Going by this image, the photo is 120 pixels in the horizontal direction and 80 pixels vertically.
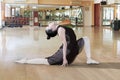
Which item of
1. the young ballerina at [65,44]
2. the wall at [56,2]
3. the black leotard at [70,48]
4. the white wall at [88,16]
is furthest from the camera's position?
the white wall at [88,16]

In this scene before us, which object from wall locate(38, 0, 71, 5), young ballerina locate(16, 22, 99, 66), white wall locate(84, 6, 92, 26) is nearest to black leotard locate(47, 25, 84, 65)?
young ballerina locate(16, 22, 99, 66)

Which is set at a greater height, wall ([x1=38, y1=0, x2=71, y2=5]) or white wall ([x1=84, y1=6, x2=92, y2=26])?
wall ([x1=38, y1=0, x2=71, y2=5])

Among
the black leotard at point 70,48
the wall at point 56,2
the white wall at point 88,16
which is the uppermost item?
the wall at point 56,2

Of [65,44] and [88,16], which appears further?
[88,16]

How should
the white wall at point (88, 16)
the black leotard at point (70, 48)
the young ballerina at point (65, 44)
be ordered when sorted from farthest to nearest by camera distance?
the white wall at point (88, 16), the black leotard at point (70, 48), the young ballerina at point (65, 44)

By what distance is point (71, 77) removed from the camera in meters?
5.48

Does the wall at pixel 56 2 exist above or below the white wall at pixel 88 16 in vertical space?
above

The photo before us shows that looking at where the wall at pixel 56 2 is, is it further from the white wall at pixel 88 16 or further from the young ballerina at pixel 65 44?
the young ballerina at pixel 65 44

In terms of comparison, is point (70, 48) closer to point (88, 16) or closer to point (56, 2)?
point (56, 2)

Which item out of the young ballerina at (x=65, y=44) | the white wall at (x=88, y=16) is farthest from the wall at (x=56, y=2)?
the young ballerina at (x=65, y=44)

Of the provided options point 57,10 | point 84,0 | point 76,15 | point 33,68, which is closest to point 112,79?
point 33,68

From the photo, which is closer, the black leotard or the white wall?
the black leotard

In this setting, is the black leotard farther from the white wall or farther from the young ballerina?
the white wall

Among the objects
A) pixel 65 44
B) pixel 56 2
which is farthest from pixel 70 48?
pixel 56 2
